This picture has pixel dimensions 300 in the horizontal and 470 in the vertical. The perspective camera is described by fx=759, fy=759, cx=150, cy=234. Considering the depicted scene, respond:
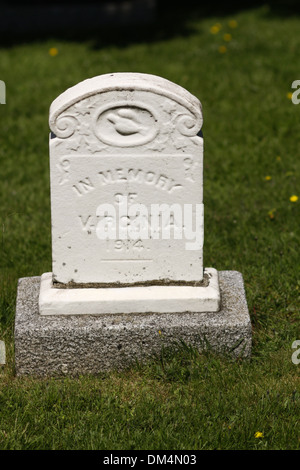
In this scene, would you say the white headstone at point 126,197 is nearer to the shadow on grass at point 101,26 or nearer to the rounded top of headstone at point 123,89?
the rounded top of headstone at point 123,89

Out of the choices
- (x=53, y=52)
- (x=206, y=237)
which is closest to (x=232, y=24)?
(x=53, y=52)

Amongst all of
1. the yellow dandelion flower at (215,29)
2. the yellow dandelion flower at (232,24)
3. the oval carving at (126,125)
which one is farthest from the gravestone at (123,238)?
the yellow dandelion flower at (232,24)

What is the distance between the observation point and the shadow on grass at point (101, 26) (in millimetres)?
10977

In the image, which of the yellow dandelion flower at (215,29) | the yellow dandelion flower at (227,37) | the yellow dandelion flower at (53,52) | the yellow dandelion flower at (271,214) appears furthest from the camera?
the yellow dandelion flower at (215,29)

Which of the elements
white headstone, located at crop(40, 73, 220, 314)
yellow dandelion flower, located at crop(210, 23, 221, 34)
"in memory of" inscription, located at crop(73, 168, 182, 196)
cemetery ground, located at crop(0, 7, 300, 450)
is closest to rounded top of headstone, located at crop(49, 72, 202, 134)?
white headstone, located at crop(40, 73, 220, 314)

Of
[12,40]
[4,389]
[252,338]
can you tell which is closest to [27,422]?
[4,389]

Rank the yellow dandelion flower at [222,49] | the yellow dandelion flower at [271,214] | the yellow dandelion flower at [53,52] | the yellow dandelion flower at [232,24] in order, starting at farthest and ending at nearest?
the yellow dandelion flower at [232,24], the yellow dandelion flower at [53,52], the yellow dandelion flower at [222,49], the yellow dandelion flower at [271,214]

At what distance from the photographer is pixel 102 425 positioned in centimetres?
348

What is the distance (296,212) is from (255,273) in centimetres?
105

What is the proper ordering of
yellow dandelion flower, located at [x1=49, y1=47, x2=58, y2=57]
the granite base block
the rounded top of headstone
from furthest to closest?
1. yellow dandelion flower, located at [x1=49, y1=47, x2=58, y2=57]
2. the granite base block
3. the rounded top of headstone

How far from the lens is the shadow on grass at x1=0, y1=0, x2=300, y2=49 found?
36.0 feet

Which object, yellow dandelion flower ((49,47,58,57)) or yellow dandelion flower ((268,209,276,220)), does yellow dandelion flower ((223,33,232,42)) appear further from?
yellow dandelion flower ((268,209,276,220))

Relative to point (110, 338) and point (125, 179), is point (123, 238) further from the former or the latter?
point (110, 338)

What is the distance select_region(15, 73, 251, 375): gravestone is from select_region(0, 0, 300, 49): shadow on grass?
6.94 m
